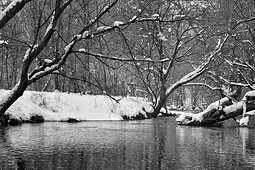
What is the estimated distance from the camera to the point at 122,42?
915 centimetres

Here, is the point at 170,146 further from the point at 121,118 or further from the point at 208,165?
the point at 121,118

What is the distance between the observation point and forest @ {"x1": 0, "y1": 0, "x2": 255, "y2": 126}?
358 inches

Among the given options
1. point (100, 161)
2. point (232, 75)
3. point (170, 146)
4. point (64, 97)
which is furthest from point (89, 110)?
point (100, 161)

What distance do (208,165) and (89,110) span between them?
18790mm

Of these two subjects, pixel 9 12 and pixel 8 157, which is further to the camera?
pixel 8 157

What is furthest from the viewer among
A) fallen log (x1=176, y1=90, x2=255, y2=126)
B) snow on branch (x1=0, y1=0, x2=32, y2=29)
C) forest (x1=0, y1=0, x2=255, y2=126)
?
fallen log (x1=176, y1=90, x2=255, y2=126)

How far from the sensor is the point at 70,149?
9.86 meters

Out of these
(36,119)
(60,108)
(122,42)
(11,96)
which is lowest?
(36,119)

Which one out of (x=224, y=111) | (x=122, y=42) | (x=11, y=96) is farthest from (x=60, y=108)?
(x=122, y=42)

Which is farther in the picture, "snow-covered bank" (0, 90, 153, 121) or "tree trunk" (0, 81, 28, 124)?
"snow-covered bank" (0, 90, 153, 121)

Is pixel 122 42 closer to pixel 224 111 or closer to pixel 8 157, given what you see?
pixel 8 157

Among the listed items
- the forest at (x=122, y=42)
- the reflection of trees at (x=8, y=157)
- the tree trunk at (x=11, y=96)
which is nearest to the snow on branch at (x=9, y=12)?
the forest at (x=122, y=42)

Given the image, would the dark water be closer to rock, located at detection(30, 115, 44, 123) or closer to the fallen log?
the fallen log

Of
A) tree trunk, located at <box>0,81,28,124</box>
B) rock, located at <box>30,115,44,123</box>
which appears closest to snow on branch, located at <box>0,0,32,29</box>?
tree trunk, located at <box>0,81,28,124</box>
